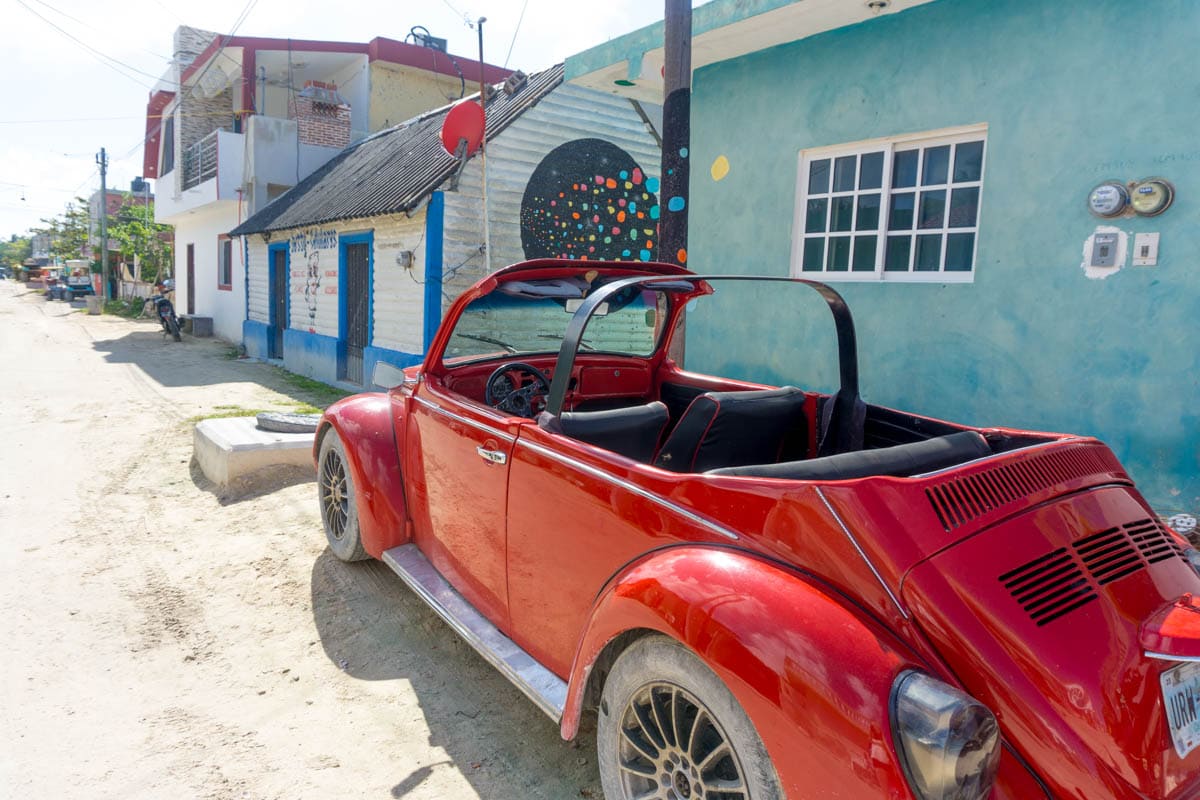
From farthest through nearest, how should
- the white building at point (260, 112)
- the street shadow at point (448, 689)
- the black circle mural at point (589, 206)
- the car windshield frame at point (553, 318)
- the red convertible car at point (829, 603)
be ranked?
1. the white building at point (260, 112)
2. the black circle mural at point (589, 206)
3. the car windshield frame at point (553, 318)
4. the street shadow at point (448, 689)
5. the red convertible car at point (829, 603)

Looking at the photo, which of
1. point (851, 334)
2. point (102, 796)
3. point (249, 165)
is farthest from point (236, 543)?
point (249, 165)

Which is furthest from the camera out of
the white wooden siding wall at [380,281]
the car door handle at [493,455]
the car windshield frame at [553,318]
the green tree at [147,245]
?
the green tree at [147,245]

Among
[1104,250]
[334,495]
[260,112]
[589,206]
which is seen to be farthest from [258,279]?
[1104,250]

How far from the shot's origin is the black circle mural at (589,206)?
10.8 meters

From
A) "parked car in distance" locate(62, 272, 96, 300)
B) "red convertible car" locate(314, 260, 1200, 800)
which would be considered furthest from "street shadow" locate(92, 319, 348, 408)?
"parked car in distance" locate(62, 272, 96, 300)

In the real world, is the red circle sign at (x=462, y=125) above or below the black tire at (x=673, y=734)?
above

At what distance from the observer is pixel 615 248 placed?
11328 millimetres

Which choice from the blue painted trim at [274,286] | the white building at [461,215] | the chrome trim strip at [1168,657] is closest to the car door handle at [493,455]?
the chrome trim strip at [1168,657]

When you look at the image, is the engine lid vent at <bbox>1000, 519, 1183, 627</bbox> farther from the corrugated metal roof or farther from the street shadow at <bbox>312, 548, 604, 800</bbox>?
the corrugated metal roof

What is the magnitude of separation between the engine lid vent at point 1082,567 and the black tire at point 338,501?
3085mm

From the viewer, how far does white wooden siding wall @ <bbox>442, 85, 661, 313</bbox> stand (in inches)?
389

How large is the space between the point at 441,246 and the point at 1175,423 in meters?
Result: 7.78

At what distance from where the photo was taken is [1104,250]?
476 cm

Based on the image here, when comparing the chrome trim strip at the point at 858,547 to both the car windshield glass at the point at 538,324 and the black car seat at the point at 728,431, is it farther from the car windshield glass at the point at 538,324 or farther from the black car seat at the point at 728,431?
the car windshield glass at the point at 538,324
